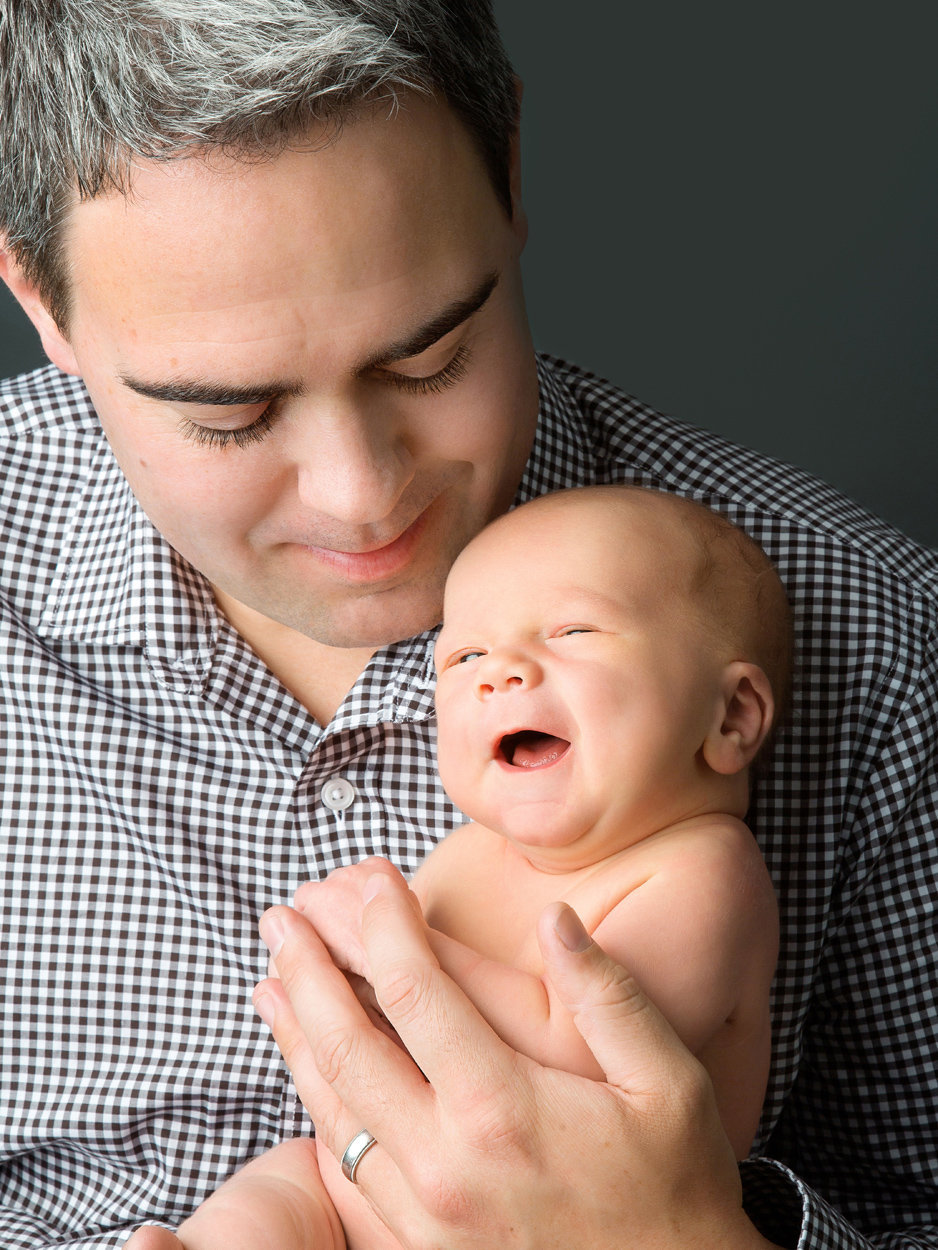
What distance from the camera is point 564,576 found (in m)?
1.32

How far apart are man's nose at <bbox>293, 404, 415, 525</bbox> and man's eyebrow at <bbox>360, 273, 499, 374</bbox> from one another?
0.06 metres

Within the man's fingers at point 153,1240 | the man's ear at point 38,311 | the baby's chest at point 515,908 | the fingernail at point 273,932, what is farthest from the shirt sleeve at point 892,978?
the man's ear at point 38,311

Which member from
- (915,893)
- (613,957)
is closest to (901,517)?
(915,893)

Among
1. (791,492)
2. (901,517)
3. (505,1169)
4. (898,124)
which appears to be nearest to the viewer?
(505,1169)

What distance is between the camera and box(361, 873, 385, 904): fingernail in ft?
4.11

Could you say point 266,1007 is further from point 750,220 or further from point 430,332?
point 750,220

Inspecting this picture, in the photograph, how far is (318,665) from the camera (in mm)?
1758

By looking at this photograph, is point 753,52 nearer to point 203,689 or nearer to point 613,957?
point 203,689

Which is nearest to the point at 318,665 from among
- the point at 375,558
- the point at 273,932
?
the point at 375,558

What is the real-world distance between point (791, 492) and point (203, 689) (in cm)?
84

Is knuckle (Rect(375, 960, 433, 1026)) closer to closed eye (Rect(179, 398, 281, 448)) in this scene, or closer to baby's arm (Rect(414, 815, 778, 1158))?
baby's arm (Rect(414, 815, 778, 1158))

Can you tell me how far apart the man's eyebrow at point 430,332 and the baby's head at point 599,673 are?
22cm

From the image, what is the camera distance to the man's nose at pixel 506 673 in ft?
4.12

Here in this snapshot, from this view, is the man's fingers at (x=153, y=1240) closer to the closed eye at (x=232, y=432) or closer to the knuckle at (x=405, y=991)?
the knuckle at (x=405, y=991)
